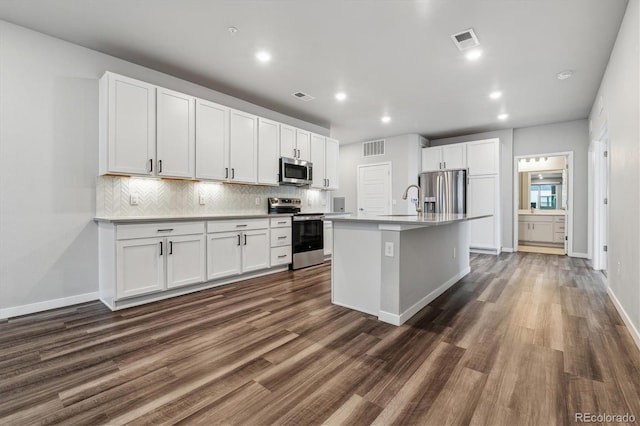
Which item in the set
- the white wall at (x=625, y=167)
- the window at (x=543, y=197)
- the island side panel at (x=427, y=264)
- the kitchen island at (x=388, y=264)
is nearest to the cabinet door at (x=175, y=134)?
the kitchen island at (x=388, y=264)

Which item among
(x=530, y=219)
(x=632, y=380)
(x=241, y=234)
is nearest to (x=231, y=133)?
(x=241, y=234)

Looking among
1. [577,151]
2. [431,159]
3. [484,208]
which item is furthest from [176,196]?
[577,151]

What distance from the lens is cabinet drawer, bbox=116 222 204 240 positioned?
2934mm

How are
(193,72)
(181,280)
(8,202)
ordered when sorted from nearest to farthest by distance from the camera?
(8,202) → (181,280) → (193,72)

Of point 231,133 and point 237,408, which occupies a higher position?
point 231,133

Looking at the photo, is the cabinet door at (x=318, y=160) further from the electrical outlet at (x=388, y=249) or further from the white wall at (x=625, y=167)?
the white wall at (x=625, y=167)

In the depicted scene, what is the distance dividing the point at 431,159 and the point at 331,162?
2803mm

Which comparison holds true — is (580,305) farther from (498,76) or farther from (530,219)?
(530,219)

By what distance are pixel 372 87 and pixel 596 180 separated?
374 cm

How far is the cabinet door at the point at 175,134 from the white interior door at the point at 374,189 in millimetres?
4917

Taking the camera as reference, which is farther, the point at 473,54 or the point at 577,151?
the point at 577,151

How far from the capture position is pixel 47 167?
116 inches

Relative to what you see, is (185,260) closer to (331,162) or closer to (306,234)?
(306,234)

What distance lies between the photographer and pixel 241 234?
3.96 m
